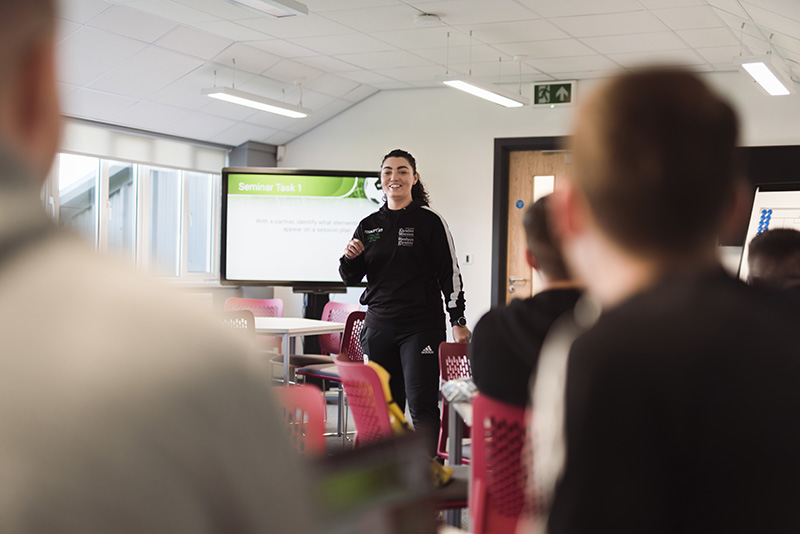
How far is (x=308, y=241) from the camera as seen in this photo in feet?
24.8

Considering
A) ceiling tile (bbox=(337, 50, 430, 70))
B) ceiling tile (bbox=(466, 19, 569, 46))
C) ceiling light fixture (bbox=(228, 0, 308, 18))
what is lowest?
ceiling light fixture (bbox=(228, 0, 308, 18))

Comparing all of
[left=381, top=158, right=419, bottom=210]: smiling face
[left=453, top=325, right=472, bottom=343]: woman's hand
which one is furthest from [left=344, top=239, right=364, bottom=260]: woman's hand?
[left=453, top=325, right=472, bottom=343]: woman's hand

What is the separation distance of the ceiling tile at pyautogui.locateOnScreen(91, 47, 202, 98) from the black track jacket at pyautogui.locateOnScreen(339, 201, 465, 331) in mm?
3612

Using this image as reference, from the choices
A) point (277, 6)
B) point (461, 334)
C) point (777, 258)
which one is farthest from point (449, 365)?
point (277, 6)

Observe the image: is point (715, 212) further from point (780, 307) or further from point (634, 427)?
point (634, 427)

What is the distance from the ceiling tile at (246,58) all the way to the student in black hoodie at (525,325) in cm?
566

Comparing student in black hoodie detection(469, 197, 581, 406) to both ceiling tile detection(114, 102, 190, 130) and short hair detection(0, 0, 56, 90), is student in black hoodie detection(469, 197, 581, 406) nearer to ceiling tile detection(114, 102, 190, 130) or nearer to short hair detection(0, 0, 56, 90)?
short hair detection(0, 0, 56, 90)

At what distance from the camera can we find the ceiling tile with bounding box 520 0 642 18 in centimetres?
551

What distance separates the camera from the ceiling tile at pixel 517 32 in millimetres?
6105

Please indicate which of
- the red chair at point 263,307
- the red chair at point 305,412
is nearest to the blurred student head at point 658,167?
the red chair at point 305,412

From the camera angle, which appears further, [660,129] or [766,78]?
[766,78]

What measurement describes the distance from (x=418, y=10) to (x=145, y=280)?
5934mm

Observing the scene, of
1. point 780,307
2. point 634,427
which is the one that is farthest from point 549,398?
point 780,307

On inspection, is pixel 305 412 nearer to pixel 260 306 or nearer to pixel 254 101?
pixel 260 306
